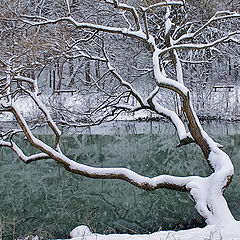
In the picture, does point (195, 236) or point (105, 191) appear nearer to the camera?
point (195, 236)

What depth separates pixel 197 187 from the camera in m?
5.47

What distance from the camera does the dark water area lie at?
7.26 m

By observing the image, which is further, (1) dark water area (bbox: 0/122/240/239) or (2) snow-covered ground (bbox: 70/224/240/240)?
(1) dark water area (bbox: 0/122/240/239)

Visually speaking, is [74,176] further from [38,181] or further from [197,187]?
[197,187]

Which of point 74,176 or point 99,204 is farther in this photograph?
point 74,176

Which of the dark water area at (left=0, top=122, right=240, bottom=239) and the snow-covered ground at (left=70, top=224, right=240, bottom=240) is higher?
the snow-covered ground at (left=70, top=224, right=240, bottom=240)

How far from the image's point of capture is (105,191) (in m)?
9.30

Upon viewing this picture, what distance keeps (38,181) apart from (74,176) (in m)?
0.95

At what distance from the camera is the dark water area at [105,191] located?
23.8 ft

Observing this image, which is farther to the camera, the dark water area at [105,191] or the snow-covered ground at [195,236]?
the dark water area at [105,191]

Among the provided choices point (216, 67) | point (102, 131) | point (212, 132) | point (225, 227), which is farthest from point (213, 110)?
point (225, 227)

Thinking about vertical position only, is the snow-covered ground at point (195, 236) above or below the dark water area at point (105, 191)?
above

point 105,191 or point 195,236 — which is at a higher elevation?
point 195,236

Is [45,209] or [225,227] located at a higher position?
[225,227]
